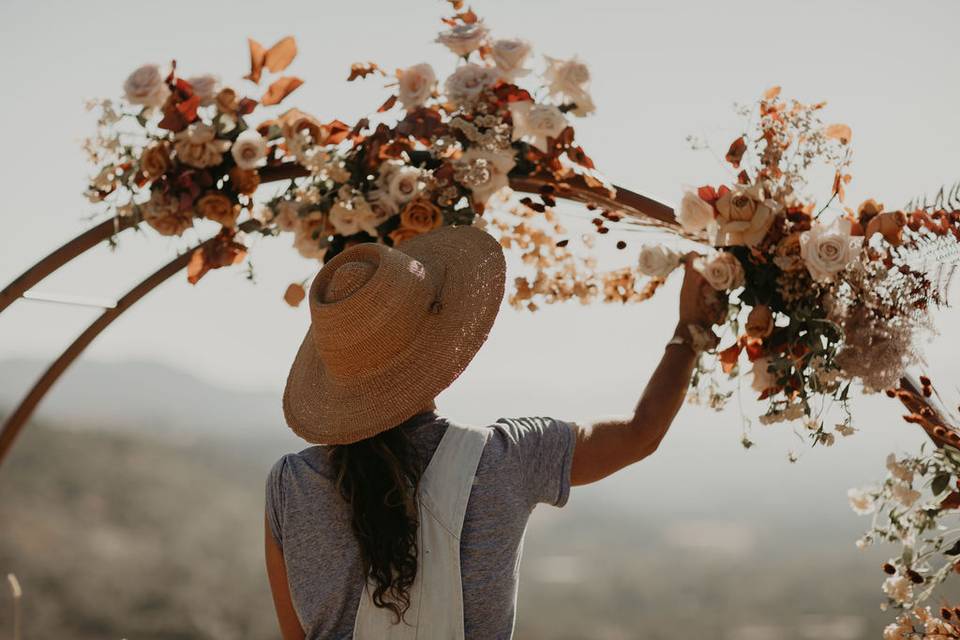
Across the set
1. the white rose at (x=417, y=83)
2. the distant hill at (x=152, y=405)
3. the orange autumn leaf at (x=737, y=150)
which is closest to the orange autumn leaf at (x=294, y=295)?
the white rose at (x=417, y=83)

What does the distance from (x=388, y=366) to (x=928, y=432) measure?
50.6 inches

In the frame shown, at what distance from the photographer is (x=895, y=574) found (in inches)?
89.4

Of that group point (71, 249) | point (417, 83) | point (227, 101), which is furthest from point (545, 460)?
point (71, 249)

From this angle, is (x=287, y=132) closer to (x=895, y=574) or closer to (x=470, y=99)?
(x=470, y=99)

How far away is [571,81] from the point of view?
220 centimetres

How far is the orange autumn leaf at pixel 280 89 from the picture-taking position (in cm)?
235

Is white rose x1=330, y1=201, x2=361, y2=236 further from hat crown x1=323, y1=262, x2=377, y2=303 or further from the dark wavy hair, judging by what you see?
the dark wavy hair

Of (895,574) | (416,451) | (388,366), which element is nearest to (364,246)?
(388,366)

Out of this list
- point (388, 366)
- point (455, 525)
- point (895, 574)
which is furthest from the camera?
point (895, 574)

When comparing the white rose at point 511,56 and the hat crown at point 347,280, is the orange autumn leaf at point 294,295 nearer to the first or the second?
the hat crown at point 347,280

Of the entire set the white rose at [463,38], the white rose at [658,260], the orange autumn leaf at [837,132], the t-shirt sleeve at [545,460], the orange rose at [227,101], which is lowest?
the t-shirt sleeve at [545,460]

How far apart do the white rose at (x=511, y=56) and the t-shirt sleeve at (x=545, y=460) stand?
99cm

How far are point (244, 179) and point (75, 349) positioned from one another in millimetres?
860

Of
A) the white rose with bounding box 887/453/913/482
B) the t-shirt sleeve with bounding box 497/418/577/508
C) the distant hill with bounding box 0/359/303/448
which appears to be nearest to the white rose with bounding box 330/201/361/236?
the t-shirt sleeve with bounding box 497/418/577/508
